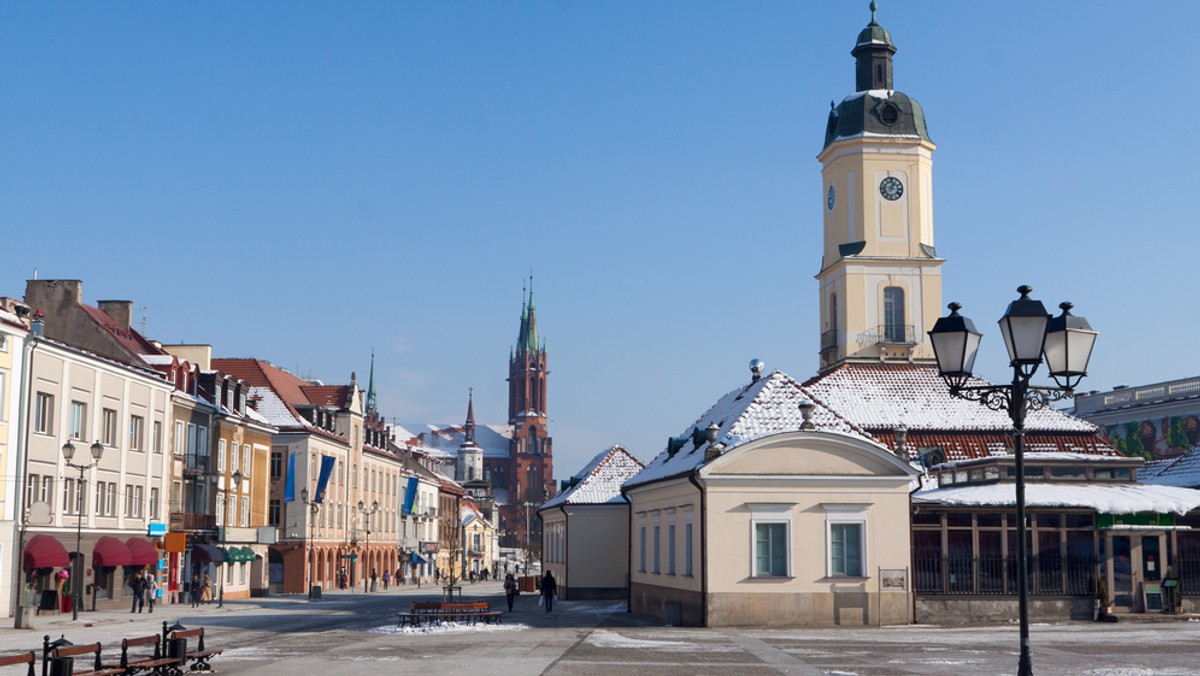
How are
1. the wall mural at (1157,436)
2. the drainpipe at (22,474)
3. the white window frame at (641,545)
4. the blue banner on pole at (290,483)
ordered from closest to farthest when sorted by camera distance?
the drainpipe at (22,474) → the white window frame at (641,545) → the blue banner on pole at (290,483) → the wall mural at (1157,436)

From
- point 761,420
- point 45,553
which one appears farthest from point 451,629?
point 45,553

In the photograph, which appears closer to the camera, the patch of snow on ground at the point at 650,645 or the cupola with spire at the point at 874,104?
the patch of snow on ground at the point at 650,645

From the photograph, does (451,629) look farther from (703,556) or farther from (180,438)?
(180,438)

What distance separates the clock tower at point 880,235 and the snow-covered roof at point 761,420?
20.6 meters

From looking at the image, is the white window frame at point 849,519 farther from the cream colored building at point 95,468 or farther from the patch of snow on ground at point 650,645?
the cream colored building at point 95,468

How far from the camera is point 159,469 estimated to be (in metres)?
54.5

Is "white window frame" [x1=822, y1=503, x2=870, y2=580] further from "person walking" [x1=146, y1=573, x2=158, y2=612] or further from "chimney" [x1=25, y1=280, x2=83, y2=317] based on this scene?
"chimney" [x1=25, y1=280, x2=83, y2=317]

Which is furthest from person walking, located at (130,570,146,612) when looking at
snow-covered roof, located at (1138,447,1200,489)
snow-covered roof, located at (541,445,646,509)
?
snow-covered roof, located at (1138,447,1200,489)

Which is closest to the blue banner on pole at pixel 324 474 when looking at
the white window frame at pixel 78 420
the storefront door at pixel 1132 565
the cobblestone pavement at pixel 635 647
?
the white window frame at pixel 78 420

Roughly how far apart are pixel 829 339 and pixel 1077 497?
83.6ft

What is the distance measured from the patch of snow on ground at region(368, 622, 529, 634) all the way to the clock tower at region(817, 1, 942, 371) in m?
29.3

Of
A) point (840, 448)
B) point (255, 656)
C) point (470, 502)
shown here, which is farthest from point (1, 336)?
point (470, 502)

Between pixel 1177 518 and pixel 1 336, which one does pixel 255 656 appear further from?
pixel 1177 518

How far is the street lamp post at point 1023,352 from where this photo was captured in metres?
14.8
